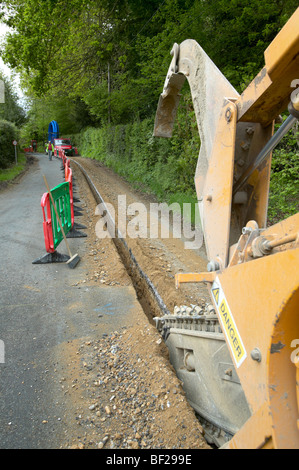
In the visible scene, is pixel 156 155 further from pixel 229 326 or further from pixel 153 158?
pixel 229 326

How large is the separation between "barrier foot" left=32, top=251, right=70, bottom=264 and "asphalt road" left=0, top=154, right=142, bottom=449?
6.6 inches

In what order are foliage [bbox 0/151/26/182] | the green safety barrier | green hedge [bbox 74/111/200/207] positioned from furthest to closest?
foliage [bbox 0/151/26/182] → green hedge [bbox 74/111/200/207] → the green safety barrier

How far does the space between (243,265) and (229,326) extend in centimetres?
44

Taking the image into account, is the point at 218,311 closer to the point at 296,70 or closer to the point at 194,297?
the point at 296,70

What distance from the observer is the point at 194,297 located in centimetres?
646

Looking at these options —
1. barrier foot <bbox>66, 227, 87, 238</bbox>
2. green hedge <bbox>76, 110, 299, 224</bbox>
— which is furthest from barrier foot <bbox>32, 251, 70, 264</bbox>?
green hedge <bbox>76, 110, 299, 224</bbox>

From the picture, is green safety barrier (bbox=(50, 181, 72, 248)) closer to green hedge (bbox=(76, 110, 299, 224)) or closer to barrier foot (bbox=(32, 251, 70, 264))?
barrier foot (bbox=(32, 251, 70, 264))

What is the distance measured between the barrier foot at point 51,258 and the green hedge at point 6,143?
18.7m

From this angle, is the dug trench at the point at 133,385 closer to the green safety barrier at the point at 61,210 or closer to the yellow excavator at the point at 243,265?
the yellow excavator at the point at 243,265

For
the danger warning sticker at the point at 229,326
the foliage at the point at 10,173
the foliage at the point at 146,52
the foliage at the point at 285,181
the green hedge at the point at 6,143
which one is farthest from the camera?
the green hedge at the point at 6,143

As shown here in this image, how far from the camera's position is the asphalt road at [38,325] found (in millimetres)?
3541

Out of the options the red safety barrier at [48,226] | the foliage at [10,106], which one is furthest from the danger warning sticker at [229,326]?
the foliage at [10,106]

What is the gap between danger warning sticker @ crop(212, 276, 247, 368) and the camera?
7.16 ft
